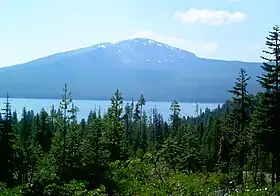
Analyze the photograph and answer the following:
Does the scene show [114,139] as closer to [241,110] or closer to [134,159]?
[134,159]

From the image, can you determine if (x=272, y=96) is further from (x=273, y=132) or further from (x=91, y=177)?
(x=91, y=177)

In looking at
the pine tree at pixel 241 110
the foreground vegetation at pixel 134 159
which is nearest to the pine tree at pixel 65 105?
the foreground vegetation at pixel 134 159

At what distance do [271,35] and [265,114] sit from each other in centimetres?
542

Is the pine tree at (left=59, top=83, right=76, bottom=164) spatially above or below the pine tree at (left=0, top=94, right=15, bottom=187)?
above

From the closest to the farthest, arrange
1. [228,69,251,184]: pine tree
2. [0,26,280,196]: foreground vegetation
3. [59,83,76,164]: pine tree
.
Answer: [0,26,280,196]: foreground vegetation, [228,69,251,184]: pine tree, [59,83,76,164]: pine tree

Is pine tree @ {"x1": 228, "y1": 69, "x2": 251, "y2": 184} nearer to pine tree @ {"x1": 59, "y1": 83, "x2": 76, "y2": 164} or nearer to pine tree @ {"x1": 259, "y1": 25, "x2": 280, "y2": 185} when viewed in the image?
pine tree @ {"x1": 259, "y1": 25, "x2": 280, "y2": 185}

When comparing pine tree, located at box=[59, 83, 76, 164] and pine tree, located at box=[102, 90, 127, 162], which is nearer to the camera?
pine tree, located at box=[59, 83, 76, 164]

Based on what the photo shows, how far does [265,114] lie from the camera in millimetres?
30656

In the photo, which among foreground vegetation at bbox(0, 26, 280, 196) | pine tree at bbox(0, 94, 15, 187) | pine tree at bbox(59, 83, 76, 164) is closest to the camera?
foreground vegetation at bbox(0, 26, 280, 196)

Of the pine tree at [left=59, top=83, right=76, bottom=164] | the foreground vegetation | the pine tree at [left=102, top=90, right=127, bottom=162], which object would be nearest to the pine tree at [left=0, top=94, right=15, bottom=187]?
the foreground vegetation

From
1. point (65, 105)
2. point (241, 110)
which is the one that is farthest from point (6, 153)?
point (241, 110)

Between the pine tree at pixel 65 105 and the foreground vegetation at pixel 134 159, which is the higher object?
the pine tree at pixel 65 105

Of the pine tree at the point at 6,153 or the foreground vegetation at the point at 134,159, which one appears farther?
the pine tree at the point at 6,153

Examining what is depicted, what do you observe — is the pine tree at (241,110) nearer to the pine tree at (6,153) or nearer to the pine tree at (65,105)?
the pine tree at (65,105)
